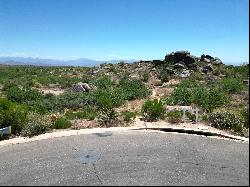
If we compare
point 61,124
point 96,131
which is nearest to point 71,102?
point 61,124

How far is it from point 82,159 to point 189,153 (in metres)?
3.36

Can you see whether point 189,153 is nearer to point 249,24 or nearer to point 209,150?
point 209,150

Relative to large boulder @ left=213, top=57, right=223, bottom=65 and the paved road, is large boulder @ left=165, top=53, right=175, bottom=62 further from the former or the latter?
the paved road

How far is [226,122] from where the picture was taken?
1584 cm

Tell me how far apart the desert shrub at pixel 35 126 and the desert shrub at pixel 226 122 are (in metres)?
7.05

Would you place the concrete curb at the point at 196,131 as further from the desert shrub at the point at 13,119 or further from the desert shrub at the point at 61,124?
the desert shrub at the point at 13,119

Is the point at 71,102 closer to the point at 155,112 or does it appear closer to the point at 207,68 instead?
the point at 155,112

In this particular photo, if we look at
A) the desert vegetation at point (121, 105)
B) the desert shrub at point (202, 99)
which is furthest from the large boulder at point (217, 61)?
the desert shrub at point (202, 99)

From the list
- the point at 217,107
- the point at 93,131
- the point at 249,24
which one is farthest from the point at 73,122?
the point at 249,24

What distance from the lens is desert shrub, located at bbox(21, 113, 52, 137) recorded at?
15.4m

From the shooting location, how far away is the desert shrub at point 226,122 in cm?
1534

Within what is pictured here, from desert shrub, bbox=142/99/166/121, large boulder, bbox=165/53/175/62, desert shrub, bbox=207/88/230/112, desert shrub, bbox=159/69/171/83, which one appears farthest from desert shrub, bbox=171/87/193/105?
large boulder, bbox=165/53/175/62

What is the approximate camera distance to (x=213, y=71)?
43.1 metres

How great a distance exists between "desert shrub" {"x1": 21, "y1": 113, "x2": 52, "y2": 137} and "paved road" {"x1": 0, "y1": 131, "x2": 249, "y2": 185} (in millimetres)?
1164
